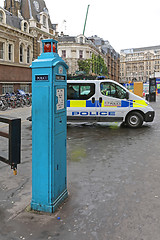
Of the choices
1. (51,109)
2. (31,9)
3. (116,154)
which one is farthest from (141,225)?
(31,9)

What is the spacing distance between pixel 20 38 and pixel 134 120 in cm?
2323

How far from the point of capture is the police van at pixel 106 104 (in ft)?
37.3

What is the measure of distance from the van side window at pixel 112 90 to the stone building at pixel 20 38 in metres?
17.5

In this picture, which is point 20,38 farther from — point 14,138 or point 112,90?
point 14,138

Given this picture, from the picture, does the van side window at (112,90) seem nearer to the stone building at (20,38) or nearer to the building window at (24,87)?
the stone building at (20,38)

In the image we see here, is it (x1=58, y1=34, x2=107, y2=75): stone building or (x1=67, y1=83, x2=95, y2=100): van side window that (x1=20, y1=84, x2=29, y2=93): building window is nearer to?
(x1=67, y1=83, x2=95, y2=100): van side window

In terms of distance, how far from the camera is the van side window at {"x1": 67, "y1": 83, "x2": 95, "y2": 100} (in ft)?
37.3

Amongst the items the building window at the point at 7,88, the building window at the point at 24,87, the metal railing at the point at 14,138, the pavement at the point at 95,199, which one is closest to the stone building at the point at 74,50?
the building window at the point at 24,87

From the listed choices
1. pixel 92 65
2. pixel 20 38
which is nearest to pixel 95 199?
pixel 20 38

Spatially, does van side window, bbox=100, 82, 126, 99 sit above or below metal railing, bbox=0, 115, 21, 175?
above

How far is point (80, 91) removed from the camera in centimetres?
1146

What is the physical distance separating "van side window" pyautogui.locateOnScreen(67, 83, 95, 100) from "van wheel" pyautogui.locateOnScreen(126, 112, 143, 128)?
6.14 feet

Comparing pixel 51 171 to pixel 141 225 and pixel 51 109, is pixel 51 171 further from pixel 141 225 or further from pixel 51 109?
pixel 141 225

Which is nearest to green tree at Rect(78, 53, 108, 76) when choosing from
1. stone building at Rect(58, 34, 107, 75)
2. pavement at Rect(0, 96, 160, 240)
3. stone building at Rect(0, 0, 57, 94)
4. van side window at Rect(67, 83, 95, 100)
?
stone building at Rect(58, 34, 107, 75)
